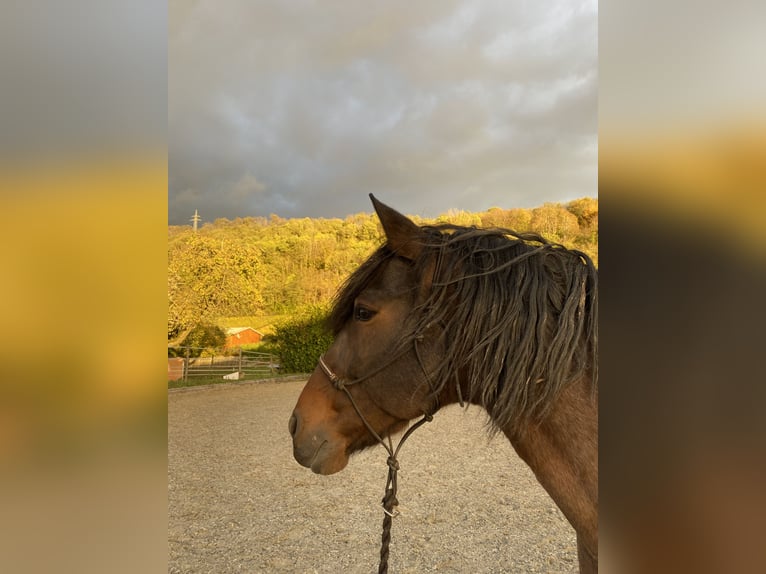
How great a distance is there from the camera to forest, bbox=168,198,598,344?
14492 mm

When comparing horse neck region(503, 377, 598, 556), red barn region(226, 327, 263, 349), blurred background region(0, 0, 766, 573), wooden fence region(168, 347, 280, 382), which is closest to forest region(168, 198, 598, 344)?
red barn region(226, 327, 263, 349)

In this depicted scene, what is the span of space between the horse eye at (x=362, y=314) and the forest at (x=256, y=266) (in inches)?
368

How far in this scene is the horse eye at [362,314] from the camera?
1.56 metres

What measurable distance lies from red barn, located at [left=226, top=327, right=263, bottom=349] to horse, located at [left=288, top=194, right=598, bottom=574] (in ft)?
56.7

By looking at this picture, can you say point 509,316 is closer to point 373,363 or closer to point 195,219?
point 373,363

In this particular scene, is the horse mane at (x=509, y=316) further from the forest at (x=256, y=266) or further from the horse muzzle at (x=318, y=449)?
the forest at (x=256, y=266)

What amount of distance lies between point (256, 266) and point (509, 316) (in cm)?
1695

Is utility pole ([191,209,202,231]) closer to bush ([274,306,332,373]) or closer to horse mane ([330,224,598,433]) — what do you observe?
bush ([274,306,332,373])

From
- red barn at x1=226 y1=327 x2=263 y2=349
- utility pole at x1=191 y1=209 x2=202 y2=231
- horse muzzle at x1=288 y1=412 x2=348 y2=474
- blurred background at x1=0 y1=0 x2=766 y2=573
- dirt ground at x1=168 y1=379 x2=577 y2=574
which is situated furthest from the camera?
red barn at x1=226 y1=327 x2=263 y2=349

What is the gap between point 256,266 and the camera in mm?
17344
